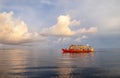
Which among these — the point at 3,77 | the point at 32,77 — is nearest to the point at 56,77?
the point at 32,77

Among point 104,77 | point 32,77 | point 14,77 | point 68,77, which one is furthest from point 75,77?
point 14,77

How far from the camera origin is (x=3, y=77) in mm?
72375

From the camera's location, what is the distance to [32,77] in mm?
73062

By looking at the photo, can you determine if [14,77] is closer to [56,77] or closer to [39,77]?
[39,77]

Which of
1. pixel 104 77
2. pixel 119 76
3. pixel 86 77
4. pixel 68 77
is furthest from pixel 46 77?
pixel 119 76

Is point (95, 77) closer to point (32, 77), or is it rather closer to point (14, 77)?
point (32, 77)

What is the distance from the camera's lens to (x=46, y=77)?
7438cm

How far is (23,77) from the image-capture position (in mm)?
74125

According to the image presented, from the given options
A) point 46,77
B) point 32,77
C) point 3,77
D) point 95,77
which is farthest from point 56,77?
point 3,77

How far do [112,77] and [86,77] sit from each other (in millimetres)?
8782

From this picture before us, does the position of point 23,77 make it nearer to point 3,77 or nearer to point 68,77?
point 3,77

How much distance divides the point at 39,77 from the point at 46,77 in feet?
8.15

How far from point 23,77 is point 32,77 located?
3467 mm

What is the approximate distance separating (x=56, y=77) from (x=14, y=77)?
14.5 metres
